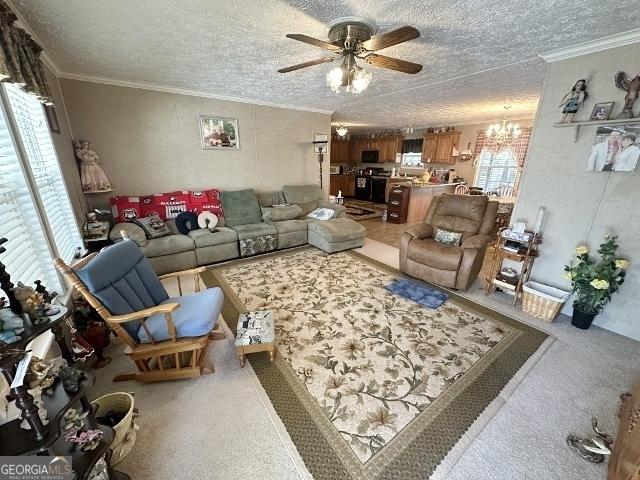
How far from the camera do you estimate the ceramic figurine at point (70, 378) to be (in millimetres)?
994

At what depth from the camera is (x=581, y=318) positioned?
229cm

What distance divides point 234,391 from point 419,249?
242 centimetres

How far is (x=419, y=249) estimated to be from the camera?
3.10 meters

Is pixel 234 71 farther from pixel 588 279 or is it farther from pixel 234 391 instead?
pixel 588 279

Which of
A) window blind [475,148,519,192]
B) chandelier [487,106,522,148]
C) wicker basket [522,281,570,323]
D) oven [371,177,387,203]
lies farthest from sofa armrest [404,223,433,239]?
oven [371,177,387,203]

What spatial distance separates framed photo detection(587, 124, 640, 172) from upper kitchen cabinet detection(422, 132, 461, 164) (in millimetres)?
4783

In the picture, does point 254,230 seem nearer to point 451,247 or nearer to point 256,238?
point 256,238

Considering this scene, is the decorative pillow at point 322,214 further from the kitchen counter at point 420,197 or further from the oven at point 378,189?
the oven at point 378,189

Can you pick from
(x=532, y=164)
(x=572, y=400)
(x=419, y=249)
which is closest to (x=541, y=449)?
(x=572, y=400)

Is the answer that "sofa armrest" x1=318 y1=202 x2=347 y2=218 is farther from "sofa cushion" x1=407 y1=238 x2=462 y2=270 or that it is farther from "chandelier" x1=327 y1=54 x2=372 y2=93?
"chandelier" x1=327 y1=54 x2=372 y2=93

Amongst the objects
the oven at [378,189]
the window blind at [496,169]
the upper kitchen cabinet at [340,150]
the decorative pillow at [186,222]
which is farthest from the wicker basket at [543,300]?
the upper kitchen cabinet at [340,150]

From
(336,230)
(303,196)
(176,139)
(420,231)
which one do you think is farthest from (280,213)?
(420,231)

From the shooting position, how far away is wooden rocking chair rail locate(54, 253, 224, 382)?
59.0 inches

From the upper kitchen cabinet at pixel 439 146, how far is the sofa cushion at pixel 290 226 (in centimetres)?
469
